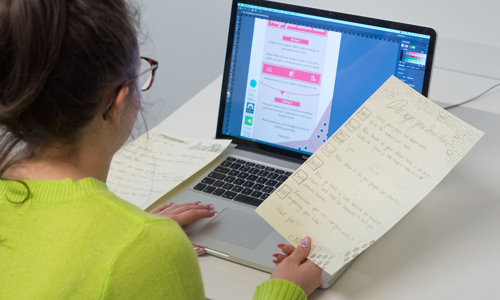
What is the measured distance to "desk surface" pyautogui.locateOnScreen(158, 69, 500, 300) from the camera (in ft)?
2.56

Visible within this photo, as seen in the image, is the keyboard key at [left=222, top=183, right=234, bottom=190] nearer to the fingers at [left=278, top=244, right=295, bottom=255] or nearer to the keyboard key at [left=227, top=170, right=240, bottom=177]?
the keyboard key at [left=227, top=170, right=240, bottom=177]

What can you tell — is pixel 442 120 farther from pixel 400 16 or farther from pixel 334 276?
pixel 400 16

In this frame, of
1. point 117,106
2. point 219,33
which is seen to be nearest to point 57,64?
point 117,106

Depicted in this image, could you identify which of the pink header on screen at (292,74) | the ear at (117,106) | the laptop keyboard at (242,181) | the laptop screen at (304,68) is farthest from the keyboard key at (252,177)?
the ear at (117,106)

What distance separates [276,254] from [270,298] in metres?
0.10

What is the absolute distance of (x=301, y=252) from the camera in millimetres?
788

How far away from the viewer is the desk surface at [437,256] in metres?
0.78

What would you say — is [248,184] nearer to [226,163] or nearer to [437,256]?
[226,163]

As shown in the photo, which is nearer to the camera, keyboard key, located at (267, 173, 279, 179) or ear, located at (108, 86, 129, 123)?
ear, located at (108, 86, 129, 123)

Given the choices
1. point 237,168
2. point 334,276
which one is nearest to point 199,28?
point 237,168

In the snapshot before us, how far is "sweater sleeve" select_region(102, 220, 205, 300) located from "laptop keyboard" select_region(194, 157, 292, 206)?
37 cm

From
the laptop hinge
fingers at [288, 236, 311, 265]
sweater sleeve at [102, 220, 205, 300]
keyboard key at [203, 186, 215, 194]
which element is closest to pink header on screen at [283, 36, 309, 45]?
the laptop hinge

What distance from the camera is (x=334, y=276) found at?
80 cm

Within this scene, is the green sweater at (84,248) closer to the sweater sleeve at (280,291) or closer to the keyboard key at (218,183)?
the sweater sleeve at (280,291)
